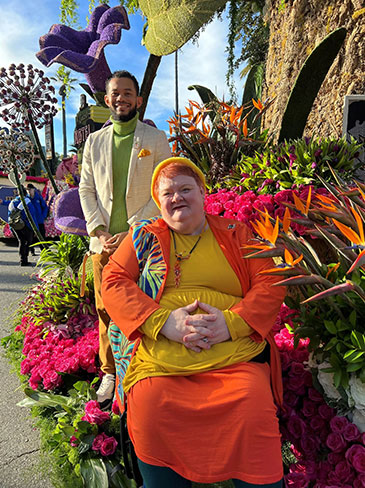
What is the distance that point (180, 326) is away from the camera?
1.43 meters

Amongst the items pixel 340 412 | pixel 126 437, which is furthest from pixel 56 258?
pixel 340 412

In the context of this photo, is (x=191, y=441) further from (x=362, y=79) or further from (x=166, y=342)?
(x=362, y=79)

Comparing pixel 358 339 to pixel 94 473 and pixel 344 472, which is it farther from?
pixel 94 473

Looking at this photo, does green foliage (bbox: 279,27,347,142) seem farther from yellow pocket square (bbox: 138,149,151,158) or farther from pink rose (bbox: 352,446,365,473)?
pink rose (bbox: 352,446,365,473)

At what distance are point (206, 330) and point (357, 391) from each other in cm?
61

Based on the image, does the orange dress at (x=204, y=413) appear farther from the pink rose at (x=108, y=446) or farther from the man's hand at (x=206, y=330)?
the pink rose at (x=108, y=446)

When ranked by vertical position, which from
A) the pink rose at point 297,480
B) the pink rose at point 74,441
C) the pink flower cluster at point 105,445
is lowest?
the pink rose at point 74,441

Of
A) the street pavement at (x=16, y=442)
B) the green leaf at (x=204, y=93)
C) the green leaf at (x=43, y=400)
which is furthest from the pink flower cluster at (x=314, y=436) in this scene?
the green leaf at (x=204, y=93)

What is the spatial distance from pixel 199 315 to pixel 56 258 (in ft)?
10.1

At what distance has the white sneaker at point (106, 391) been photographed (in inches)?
89.8

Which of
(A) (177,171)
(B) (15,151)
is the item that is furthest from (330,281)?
(B) (15,151)

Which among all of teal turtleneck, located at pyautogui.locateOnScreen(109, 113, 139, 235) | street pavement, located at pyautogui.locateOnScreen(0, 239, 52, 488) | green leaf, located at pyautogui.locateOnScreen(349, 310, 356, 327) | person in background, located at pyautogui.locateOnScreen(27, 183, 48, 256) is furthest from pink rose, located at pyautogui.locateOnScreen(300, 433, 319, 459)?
person in background, located at pyautogui.locateOnScreen(27, 183, 48, 256)

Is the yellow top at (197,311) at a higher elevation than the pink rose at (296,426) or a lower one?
higher

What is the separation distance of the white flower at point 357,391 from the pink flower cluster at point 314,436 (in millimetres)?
121
